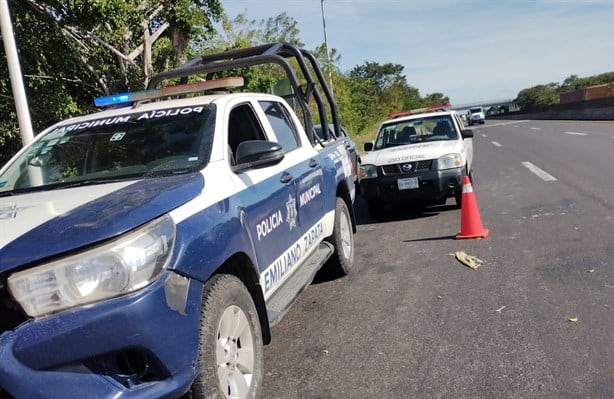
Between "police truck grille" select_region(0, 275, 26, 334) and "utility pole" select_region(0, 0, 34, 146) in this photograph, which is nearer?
"police truck grille" select_region(0, 275, 26, 334)

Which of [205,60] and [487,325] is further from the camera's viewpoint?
[205,60]

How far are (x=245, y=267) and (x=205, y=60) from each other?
4.54 meters

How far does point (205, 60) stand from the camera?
7.38 m

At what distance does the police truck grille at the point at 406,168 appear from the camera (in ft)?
29.5

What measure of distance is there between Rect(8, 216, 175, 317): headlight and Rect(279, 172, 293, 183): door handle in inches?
73.4

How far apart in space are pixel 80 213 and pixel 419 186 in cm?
681

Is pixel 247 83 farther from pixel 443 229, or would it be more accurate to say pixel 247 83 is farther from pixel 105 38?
pixel 443 229

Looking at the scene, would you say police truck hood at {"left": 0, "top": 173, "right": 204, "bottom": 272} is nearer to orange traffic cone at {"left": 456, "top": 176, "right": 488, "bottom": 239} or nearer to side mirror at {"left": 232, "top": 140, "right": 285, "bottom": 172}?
side mirror at {"left": 232, "top": 140, "right": 285, "bottom": 172}

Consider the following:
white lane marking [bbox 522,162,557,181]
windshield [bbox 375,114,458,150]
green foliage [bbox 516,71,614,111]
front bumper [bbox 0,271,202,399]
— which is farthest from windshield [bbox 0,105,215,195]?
green foliage [bbox 516,71,614,111]

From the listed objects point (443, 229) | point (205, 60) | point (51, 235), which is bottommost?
point (443, 229)

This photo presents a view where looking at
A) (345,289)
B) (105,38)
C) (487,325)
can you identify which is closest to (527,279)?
(487,325)

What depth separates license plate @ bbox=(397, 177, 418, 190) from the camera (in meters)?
8.96

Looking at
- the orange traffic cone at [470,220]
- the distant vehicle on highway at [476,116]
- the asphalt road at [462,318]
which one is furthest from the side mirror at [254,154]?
the distant vehicle on highway at [476,116]

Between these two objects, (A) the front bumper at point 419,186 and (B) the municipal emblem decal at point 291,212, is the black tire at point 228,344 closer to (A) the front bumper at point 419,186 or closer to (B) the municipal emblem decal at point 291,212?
(B) the municipal emblem decal at point 291,212
